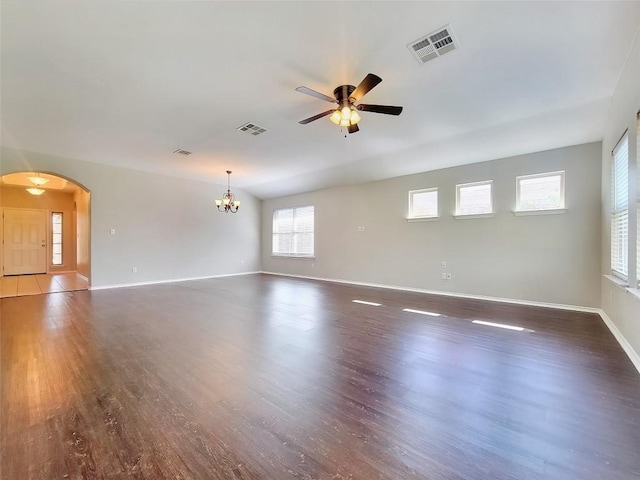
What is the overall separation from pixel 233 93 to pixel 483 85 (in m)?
2.96

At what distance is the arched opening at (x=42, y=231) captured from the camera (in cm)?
843

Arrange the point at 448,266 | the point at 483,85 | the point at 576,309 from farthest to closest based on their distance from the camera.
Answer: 1. the point at 448,266
2. the point at 576,309
3. the point at 483,85

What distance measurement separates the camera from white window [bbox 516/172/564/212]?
468 cm

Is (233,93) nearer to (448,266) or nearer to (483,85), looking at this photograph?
(483,85)

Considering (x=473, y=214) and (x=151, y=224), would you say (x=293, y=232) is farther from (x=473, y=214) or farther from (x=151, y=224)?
(x=473, y=214)

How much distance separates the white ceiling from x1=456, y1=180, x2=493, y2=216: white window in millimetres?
599

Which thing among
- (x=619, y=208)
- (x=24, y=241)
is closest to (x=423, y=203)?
(x=619, y=208)

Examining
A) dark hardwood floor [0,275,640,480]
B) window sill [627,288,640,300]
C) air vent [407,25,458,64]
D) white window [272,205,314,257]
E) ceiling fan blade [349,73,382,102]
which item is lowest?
dark hardwood floor [0,275,640,480]

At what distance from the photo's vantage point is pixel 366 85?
8.89 feet

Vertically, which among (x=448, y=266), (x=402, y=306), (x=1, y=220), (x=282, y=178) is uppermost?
(x=282, y=178)

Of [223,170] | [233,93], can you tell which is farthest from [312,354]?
[223,170]

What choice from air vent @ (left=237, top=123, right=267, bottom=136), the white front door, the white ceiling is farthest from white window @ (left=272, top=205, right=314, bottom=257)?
the white front door

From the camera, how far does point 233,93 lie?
3420 millimetres

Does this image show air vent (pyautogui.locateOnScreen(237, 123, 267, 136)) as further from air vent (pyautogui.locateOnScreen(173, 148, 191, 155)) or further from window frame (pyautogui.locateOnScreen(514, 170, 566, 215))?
window frame (pyautogui.locateOnScreen(514, 170, 566, 215))
